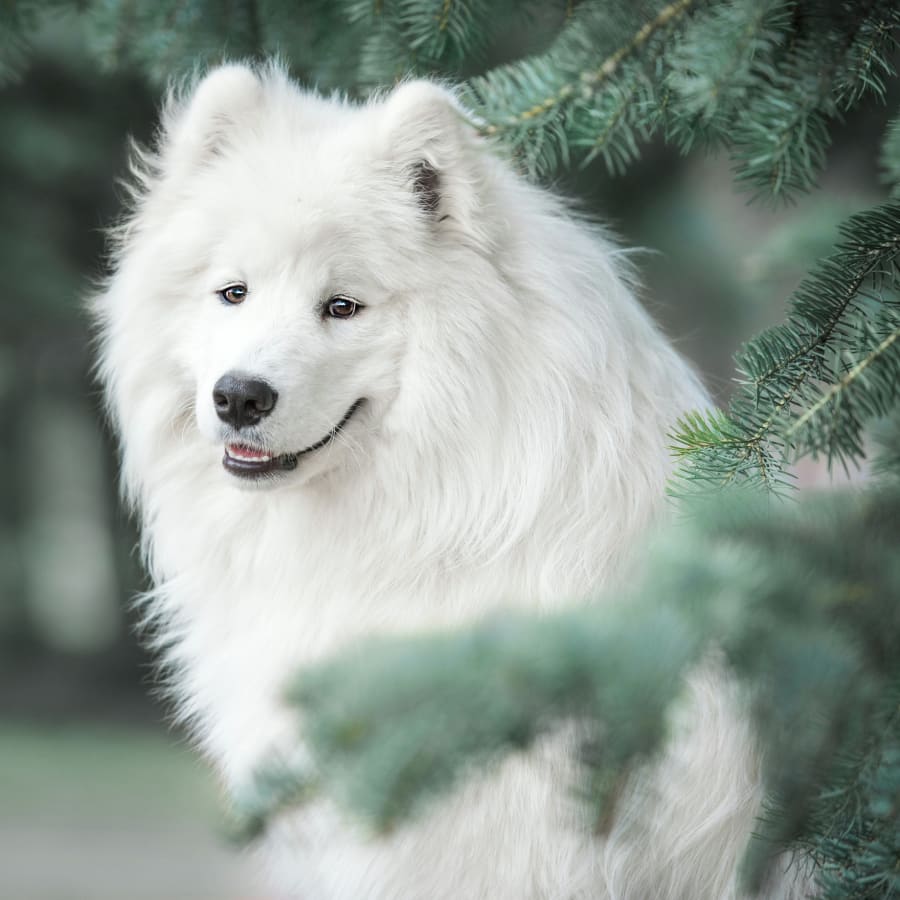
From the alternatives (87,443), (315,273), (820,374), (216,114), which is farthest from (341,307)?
(87,443)

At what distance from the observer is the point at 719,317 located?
26.2 feet

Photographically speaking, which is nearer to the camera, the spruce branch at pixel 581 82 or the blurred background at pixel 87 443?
the spruce branch at pixel 581 82

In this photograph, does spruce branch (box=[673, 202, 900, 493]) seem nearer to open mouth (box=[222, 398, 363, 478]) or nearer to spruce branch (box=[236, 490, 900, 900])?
spruce branch (box=[236, 490, 900, 900])

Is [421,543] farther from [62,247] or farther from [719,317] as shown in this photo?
[62,247]

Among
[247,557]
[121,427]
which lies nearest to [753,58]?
[247,557]

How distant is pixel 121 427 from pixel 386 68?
1092mm

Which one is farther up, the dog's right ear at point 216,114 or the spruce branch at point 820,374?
the spruce branch at point 820,374

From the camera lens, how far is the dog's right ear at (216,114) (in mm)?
2543

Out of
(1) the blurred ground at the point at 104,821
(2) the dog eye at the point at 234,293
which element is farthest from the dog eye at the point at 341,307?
(1) the blurred ground at the point at 104,821

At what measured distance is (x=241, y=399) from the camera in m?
2.21

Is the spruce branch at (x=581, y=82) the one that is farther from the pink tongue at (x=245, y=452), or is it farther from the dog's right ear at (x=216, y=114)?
the dog's right ear at (x=216, y=114)

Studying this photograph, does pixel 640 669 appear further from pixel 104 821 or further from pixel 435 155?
pixel 104 821

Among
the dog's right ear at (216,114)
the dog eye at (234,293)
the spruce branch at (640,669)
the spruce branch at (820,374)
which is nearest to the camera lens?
the spruce branch at (640,669)

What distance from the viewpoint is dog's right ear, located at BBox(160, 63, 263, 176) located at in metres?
2.54
